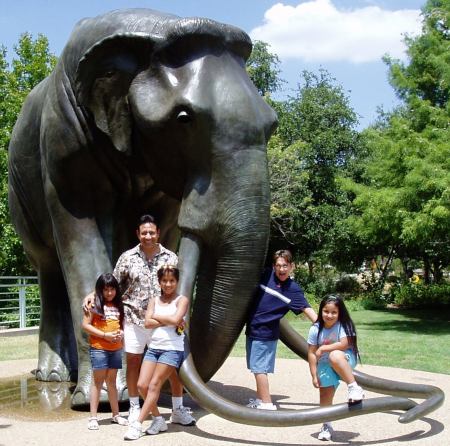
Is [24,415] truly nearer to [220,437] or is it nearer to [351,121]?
[220,437]

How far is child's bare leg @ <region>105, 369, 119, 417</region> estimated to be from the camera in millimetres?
5047

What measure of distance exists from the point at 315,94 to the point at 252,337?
94.2 ft

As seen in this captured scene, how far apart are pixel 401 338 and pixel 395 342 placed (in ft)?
3.73

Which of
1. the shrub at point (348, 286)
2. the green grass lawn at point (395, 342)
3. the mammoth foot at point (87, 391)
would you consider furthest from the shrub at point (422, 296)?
the mammoth foot at point (87, 391)

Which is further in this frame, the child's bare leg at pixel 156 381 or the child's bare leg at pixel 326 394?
the child's bare leg at pixel 326 394

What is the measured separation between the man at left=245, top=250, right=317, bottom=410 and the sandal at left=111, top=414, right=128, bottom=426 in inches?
40.8

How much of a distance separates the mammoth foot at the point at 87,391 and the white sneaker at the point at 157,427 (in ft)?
2.63

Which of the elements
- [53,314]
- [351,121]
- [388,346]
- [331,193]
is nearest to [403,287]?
[331,193]

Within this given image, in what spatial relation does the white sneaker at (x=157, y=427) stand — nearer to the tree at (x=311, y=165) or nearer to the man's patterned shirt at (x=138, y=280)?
the man's patterned shirt at (x=138, y=280)

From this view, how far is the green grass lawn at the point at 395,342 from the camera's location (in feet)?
36.0

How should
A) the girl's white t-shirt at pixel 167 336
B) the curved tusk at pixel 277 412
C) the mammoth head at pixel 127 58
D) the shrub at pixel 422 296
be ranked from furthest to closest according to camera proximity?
the shrub at pixel 422 296 → the mammoth head at pixel 127 58 → the girl's white t-shirt at pixel 167 336 → the curved tusk at pixel 277 412

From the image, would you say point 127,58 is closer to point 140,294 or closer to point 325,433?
point 140,294

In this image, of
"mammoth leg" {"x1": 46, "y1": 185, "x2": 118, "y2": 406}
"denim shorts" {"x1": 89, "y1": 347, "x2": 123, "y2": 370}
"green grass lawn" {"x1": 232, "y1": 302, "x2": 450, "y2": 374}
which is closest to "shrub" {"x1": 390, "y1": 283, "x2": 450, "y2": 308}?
"green grass lawn" {"x1": 232, "y1": 302, "x2": 450, "y2": 374}

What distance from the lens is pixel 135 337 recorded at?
195 inches
